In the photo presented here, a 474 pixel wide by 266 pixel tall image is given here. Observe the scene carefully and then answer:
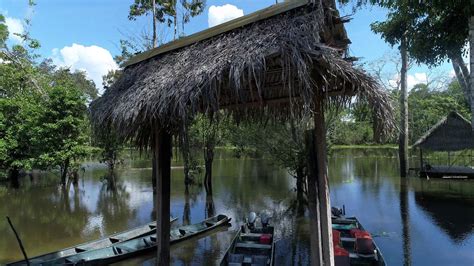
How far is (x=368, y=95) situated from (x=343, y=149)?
4167 centimetres

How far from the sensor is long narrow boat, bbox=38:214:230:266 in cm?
739

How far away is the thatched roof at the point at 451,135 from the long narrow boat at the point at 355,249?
42.4 ft

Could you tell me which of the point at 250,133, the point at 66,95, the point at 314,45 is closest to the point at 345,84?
the point at 314,45

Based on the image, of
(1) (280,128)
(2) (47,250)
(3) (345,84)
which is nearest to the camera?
(3) (345,84)

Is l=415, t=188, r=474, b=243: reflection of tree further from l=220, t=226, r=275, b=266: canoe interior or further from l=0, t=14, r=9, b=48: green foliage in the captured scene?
l=0, t=14, r=9, b=48: green foliage

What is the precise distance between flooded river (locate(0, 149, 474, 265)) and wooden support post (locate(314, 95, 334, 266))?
3.68 meters

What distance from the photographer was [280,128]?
14031 millimetres

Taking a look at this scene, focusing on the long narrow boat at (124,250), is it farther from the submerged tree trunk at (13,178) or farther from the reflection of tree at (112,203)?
the submerged tree trunk at (13,178)

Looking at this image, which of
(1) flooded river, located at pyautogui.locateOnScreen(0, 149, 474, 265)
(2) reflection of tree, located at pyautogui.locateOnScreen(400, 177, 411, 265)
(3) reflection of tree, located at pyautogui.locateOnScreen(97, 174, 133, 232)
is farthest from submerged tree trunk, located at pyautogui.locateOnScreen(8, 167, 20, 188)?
(2) reflection of tree, located at pyautogui.locateOnScreen(400, 177, 411, 265)

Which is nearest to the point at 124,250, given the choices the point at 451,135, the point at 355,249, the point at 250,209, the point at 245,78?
the point at 355,249

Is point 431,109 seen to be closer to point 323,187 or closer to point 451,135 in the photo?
point 451,135

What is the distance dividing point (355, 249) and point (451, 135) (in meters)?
14.9

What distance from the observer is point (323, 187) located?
4.72 m

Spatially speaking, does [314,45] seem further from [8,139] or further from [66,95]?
[8,139]
